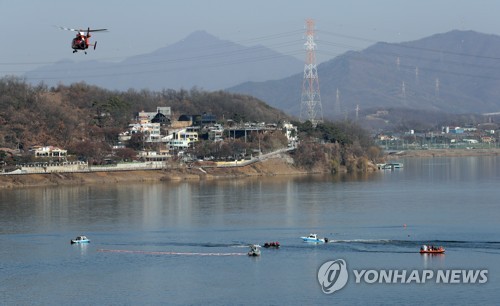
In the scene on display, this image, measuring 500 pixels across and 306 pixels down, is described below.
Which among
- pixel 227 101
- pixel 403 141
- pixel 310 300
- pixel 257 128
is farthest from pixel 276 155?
pixel 403 141

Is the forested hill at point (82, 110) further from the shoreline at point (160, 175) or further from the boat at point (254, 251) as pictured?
the boat at point (254, 251)

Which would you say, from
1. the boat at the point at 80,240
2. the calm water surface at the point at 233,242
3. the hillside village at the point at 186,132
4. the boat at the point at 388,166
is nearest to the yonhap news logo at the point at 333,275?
the calm water surface at the point at 233,242

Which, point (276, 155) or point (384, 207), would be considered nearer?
point (384, 207)

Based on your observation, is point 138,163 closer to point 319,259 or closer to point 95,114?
point 95,114

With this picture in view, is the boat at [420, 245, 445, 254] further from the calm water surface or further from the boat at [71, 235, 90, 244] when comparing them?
the boat at [71, 235, 90, 244]

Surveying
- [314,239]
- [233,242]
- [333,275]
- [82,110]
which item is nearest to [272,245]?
[314,239]

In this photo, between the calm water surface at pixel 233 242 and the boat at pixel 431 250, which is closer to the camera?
the calm water surface at pixel 233 242

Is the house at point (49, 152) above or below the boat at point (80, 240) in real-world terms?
above
